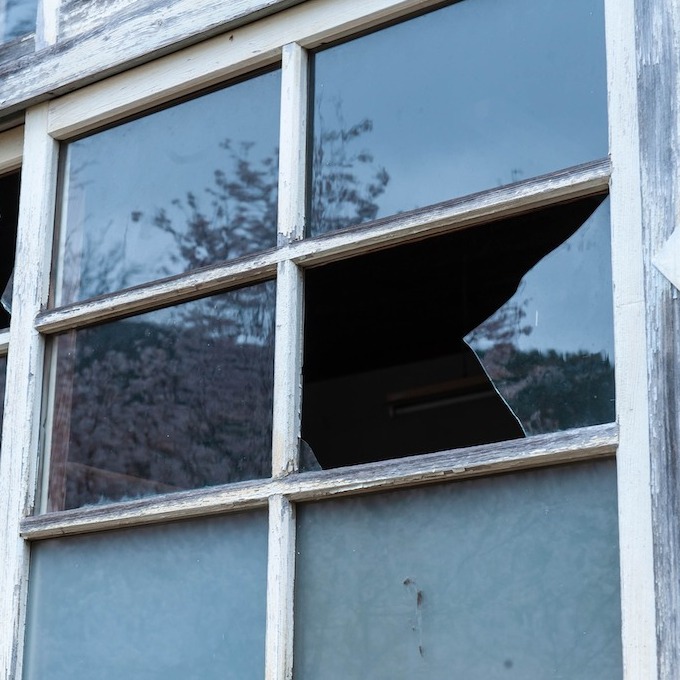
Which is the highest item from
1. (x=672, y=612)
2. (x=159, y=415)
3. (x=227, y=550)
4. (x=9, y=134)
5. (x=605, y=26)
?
(x=9, y=134)

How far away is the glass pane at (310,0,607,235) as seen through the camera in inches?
73.1

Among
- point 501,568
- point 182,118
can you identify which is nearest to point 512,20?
point 182,118

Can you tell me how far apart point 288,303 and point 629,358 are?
57cm

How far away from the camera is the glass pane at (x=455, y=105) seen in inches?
73.1

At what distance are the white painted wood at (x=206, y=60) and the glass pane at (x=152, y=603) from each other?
2.56 feet

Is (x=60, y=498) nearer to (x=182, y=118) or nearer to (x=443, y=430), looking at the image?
(x=182, y=118)

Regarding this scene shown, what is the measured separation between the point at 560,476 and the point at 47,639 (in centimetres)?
96

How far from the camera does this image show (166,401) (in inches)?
84.7

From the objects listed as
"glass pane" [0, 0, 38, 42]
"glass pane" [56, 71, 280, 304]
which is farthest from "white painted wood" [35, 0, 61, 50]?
"glass pane" [56, 71, 280, 304]

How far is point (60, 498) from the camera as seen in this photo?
2221 millimetres

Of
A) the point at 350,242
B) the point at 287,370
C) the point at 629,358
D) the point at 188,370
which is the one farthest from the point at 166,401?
the point at 629,358

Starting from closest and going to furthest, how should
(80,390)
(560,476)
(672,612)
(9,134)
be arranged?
(672,612) < (560,476) < (80,390) < (9,134)

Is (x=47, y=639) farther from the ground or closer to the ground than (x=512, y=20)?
closer to the ground

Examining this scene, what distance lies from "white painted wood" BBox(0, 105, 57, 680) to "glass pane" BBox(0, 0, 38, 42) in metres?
0.25
